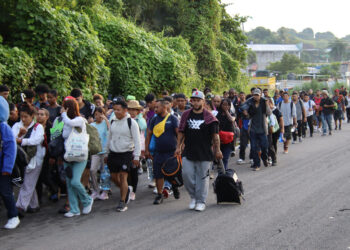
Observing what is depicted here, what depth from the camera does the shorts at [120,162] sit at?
24.1 ft

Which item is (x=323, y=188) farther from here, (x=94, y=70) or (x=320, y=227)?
(x=94, y=70)

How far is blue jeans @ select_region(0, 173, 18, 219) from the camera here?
644cm

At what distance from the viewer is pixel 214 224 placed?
6430 mm

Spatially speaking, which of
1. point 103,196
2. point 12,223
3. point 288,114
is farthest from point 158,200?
point 288,114

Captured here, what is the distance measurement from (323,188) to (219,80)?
561 inches

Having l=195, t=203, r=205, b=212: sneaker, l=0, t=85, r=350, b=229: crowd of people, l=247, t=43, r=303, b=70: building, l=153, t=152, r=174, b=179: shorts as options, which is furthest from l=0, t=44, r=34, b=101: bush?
l=247, t=43, r=303, b=70: building

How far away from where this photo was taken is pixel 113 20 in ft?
48.3

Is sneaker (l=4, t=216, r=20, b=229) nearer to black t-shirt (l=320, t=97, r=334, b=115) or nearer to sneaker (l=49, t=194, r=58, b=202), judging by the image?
sneaker (l=49, t=194, r=58, b=202)

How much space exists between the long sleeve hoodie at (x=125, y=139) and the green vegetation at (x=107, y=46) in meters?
3.42

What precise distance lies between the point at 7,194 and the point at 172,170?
273cm

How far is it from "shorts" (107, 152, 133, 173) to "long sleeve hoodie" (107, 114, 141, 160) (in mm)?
79

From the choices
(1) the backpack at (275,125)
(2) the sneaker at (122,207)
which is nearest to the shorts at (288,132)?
(1) the backpack at (275,125)

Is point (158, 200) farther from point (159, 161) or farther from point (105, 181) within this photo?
point (105, 181)

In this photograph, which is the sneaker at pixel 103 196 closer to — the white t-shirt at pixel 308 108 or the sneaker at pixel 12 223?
the sneaker at pixel 12 223
